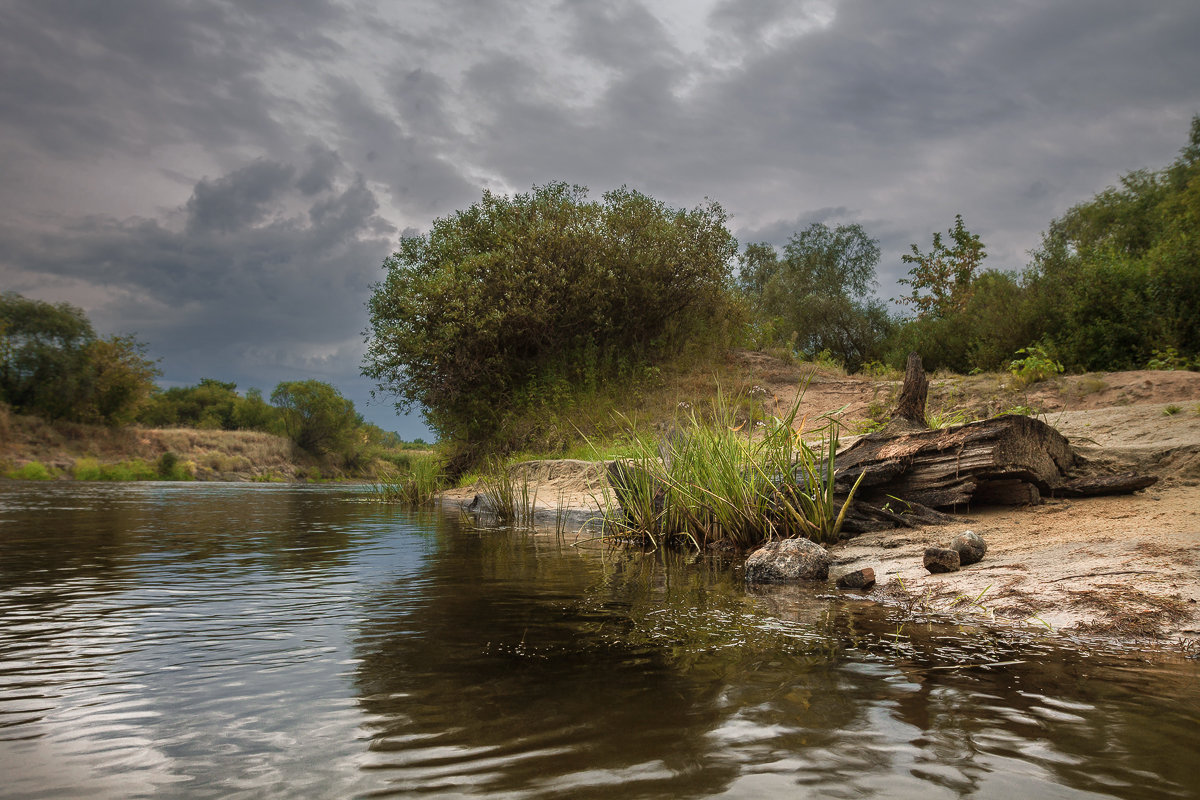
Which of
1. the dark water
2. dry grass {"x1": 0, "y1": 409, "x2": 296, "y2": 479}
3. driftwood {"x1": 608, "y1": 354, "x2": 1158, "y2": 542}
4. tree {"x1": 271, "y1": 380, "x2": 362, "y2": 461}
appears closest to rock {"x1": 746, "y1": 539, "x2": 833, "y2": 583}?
the dark water

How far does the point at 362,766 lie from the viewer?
1.84m

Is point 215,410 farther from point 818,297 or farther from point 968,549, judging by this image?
point 968,549

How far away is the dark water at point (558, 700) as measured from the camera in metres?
1.76

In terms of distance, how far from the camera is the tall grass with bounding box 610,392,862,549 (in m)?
5.83

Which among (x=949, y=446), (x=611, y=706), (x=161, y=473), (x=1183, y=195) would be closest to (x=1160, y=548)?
(x=949, y=446)

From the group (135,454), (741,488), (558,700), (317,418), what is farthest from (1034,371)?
(317,418)

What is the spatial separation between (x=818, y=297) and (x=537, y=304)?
14361mm

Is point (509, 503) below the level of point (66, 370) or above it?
below

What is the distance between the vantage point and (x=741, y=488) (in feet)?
19.9

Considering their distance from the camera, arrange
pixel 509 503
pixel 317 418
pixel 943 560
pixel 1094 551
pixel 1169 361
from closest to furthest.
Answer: pixel 1094 551
pixel 943 560
pixel 509 503
pixel 1169 361
pixel 317 418

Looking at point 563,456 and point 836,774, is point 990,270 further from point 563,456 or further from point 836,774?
point 836,774

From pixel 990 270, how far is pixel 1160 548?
20.3 m

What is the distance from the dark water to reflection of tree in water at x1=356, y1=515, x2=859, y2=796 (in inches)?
0.5

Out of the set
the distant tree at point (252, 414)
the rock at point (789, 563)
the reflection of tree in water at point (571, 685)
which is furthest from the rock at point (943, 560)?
the distant tree at point (252, 414)
